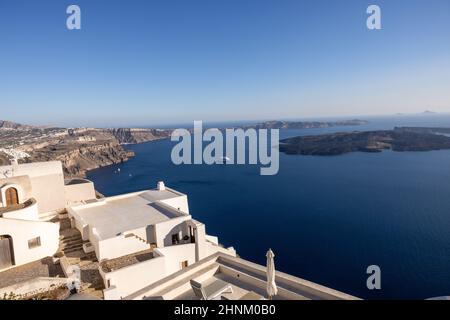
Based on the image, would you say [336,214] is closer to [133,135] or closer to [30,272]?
[30,272]

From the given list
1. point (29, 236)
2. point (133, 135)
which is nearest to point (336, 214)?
point (29, 236)

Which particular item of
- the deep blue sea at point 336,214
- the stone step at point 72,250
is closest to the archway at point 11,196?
the stone step at point 72,250

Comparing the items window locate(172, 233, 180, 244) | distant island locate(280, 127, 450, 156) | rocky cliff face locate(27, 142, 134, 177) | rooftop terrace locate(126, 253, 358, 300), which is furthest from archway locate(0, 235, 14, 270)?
distant island locate(280, 127, 450, 156)

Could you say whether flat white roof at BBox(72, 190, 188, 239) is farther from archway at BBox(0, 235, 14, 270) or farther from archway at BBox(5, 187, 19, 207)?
archway at BBox(0, 235, 14, 270)

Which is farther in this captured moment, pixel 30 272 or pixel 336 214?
pixel 336 214
